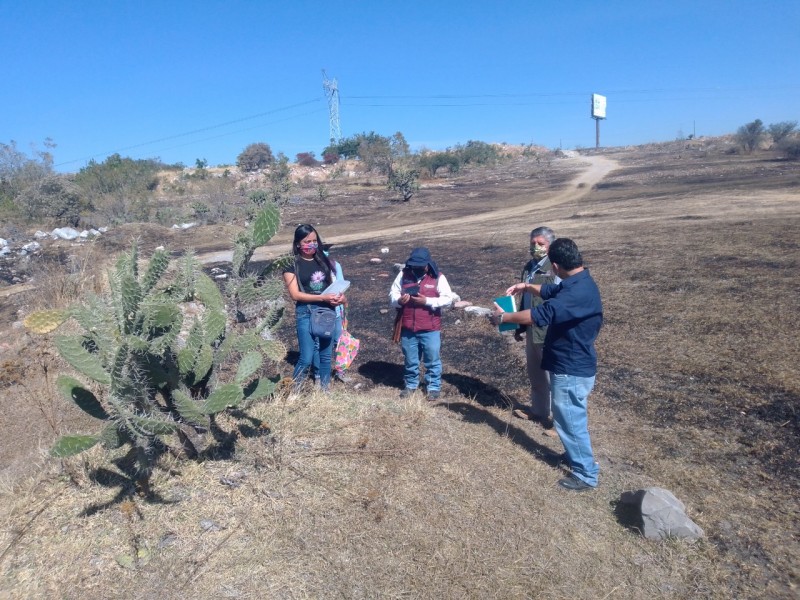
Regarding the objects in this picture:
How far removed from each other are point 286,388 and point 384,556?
84.6 inches

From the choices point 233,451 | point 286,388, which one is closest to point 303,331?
point 286,388

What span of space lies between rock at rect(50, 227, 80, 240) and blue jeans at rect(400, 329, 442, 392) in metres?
19.3

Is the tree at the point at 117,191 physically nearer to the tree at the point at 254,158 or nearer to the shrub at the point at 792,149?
the tree at the point at 254,158

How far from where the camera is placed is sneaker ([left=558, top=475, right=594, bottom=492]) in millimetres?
3670

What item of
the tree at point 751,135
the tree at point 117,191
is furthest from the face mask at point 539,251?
the tree at point 751,135

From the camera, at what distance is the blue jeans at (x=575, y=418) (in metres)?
3.53

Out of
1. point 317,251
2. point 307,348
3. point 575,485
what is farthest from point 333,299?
point 575,485

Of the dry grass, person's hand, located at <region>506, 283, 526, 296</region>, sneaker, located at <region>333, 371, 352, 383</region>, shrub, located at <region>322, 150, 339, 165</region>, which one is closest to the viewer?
the dry grass

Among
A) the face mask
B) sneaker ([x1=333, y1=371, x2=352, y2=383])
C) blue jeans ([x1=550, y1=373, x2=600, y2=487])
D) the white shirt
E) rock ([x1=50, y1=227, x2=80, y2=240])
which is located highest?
rock ([x1=50, y1=227, x2=80, y2=240])

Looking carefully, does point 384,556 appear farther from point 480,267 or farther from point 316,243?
point 480,267

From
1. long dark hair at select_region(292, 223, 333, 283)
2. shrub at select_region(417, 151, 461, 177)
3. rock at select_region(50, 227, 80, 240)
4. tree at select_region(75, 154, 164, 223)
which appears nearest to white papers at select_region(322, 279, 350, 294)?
long dark hair at select_region(292, 223, 333, 283)

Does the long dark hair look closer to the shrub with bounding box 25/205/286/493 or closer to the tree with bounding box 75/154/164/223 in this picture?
Result: the shrub with bounding box 25/205/286/493

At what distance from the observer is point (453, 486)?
11.8ft

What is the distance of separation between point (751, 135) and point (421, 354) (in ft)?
174
